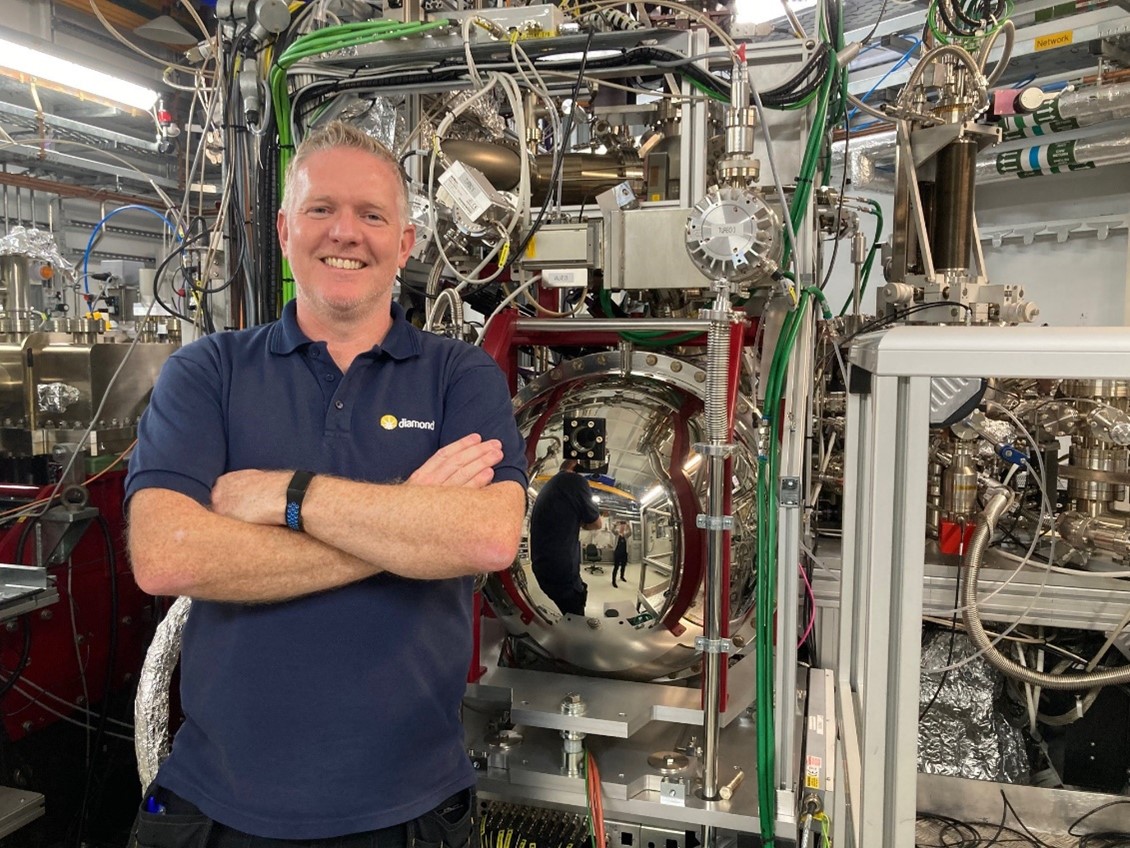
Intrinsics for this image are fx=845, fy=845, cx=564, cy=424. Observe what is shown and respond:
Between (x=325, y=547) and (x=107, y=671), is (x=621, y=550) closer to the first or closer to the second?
(x=325, y=547)

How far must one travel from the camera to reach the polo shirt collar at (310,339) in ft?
4.25

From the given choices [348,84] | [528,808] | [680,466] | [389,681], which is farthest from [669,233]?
[528,808]

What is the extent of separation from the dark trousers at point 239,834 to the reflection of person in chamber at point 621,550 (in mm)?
514

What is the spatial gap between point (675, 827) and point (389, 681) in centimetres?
65

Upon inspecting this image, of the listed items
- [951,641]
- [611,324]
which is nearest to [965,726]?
[951,641]

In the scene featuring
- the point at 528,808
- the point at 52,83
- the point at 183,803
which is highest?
the point at 52,83

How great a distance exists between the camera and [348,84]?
1523 mm

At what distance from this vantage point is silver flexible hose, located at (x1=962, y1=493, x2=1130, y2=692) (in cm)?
192

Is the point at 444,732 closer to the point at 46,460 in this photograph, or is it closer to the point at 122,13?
the point at 46,460

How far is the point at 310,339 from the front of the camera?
131 centimetres

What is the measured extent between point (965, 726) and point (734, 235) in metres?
1.82

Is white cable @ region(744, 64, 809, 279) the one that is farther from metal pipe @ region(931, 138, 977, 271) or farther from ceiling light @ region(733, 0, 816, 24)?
metal pipe @ region(931, 138, 977, 271)

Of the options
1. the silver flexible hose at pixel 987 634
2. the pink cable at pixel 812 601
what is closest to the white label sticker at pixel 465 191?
the pink cable at pixel 812 601

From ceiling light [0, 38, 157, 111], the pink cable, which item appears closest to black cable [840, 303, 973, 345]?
the pink cable
